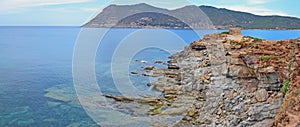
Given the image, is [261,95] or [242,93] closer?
[261,95]

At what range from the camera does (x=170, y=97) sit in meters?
27.6

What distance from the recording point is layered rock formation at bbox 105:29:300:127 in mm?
14875

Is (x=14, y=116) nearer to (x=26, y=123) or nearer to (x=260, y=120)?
(x=26, y=123)

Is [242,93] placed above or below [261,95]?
below

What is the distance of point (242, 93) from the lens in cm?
2012

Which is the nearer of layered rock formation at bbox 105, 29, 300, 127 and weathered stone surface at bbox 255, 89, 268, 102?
layered rock formation at bbox 105, 29, 300, 127

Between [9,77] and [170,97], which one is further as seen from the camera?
[9,77]

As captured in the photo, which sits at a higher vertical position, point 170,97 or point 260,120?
point 260,120

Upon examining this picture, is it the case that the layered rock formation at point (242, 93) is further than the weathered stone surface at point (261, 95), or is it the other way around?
the weathered stone surface at point (261, 95)

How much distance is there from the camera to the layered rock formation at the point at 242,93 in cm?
1488

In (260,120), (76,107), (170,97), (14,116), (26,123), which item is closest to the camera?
(260,120)

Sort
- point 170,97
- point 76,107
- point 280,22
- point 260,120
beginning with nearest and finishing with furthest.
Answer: point 260,120
point 76,107
point 170,97
point 280,22

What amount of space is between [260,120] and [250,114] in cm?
93

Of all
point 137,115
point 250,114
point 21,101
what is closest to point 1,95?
point 21,101
